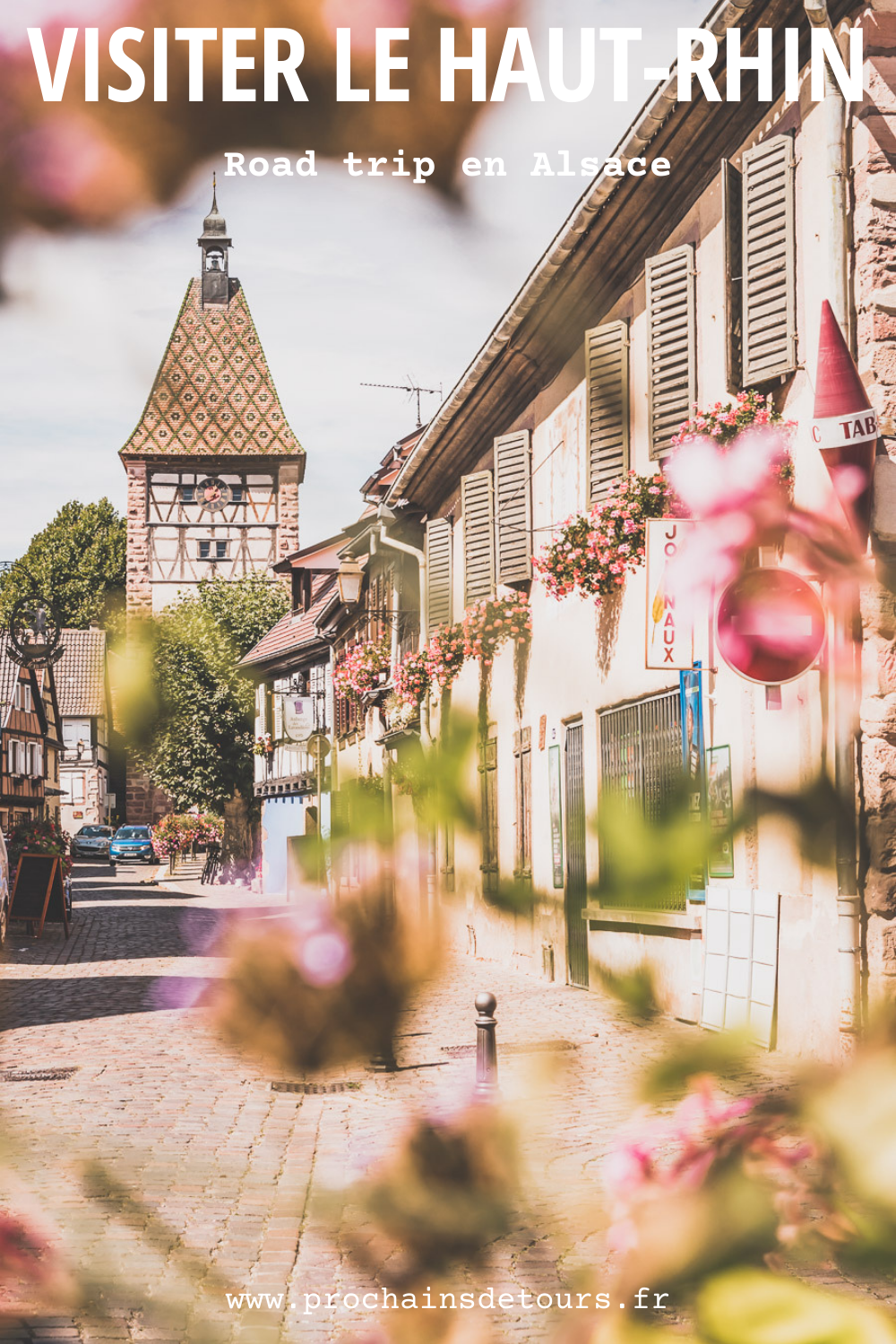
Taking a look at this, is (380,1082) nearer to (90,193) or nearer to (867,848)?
(867,848)

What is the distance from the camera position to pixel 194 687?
2.19ft

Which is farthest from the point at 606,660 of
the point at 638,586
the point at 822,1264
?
the point at 822,1264

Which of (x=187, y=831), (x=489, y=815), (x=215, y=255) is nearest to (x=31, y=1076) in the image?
(x=187, y=831)

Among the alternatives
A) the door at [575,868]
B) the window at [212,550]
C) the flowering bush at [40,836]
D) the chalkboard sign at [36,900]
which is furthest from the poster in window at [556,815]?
the flowering bush at [40,836]

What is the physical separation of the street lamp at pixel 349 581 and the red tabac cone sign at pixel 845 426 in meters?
0.38

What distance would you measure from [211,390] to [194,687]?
13cm

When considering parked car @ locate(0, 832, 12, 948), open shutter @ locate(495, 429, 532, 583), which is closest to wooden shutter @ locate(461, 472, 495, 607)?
open shutter @ locate(495, 429, 532, 583)

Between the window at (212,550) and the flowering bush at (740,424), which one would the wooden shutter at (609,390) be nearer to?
the flowering bush at (740,424)

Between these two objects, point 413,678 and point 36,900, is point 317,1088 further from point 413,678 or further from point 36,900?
point 36,900

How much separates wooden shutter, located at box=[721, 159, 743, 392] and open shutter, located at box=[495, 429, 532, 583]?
4.9 inches

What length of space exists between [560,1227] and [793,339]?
37 centimetres

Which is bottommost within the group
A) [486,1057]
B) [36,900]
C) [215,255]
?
[36,900]

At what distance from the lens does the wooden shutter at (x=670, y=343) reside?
604 mm

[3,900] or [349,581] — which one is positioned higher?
[349,581]
